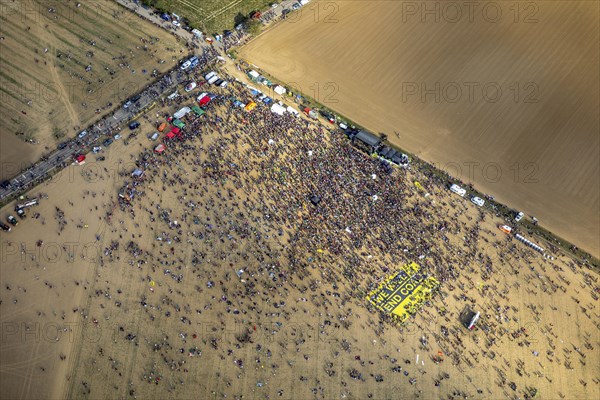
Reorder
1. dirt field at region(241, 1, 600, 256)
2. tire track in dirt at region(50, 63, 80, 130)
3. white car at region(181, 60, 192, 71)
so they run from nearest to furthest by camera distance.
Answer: dirt field at region(241, 1, 600, 256), tire track in dirt at region(50, 63, 80, 130), white car at region(181, 60, 192, 71)

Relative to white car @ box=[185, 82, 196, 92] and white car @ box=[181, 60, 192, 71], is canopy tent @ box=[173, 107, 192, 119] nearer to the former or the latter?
white car @ box=[185, 82, 196, 92]

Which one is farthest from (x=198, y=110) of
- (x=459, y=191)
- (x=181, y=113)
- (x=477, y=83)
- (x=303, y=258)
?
(x=477, y=83)

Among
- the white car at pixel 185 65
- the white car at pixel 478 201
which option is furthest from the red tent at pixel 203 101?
the white car at pixel 478 201

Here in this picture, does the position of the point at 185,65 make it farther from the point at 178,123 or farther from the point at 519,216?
the point at 519,216

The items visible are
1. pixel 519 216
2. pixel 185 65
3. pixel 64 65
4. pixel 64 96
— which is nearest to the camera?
pixel 519 216

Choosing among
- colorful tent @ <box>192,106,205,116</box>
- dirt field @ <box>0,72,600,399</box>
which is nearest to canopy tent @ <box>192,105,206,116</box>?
colorful tent @ <box>192,106,205,116</box>
